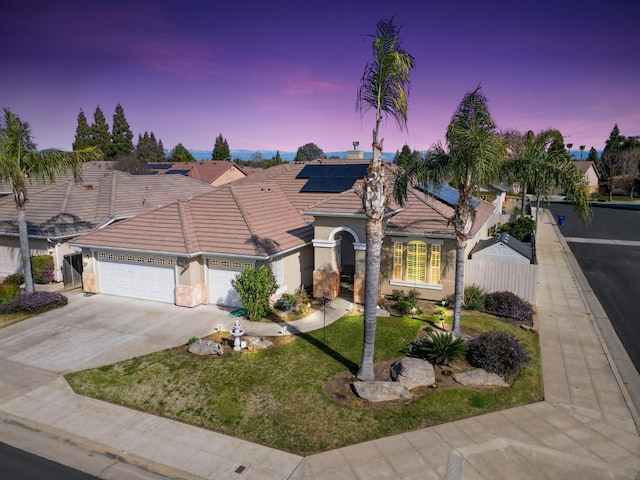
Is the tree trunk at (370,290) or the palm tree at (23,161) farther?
the palm tree at (23,161)

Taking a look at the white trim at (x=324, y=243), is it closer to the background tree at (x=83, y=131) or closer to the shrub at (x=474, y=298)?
the shrub at (x=474, y=298)

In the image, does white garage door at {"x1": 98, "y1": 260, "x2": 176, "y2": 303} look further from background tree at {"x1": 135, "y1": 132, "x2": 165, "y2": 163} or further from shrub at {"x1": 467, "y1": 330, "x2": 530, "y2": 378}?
background tree at {"x1": 135, "y1": 132, "x2": 165, "y2": 163}

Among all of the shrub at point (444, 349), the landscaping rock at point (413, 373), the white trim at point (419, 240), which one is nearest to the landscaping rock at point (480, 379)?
the shrub at point (444, 349)

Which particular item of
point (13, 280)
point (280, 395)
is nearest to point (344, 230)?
point (280, 395)

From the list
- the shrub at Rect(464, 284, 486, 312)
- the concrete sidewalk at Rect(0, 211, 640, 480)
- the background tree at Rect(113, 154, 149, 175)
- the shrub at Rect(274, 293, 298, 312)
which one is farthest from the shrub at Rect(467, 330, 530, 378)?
the background tree at Rect(113, 154, 149, 175)

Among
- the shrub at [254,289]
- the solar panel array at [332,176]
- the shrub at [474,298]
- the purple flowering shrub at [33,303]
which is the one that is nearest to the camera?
the shrub at [254,289]

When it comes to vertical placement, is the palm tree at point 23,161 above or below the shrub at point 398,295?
above
